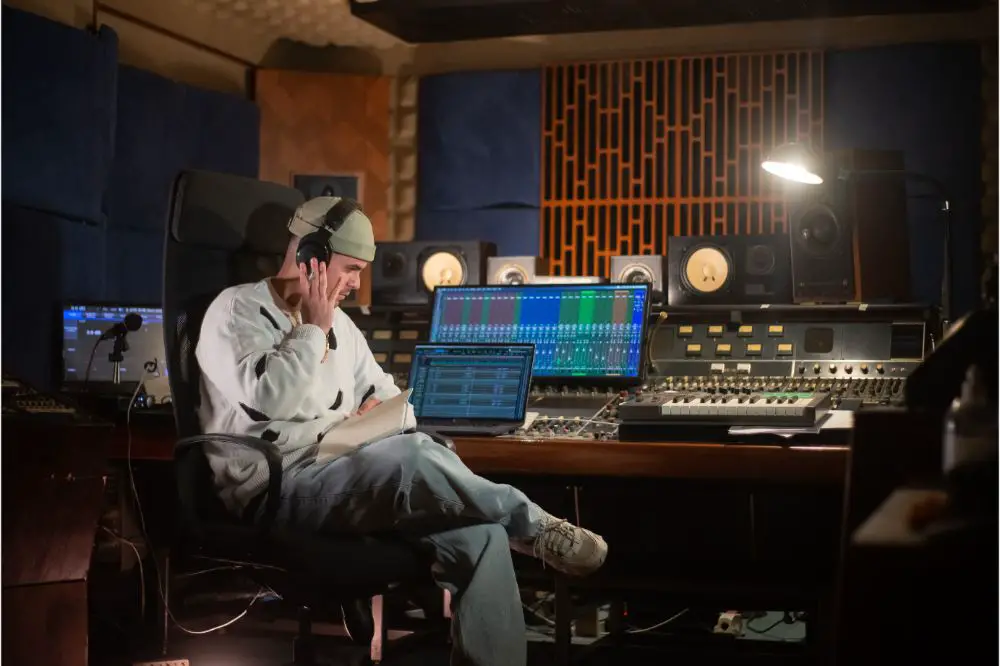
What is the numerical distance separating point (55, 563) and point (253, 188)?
1.02m

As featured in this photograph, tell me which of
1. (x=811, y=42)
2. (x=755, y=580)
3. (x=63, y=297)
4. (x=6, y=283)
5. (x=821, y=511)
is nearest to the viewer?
(x=755, y=580)

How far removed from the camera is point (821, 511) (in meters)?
3.59

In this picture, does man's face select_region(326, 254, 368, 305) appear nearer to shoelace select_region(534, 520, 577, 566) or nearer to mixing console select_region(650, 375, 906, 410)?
shoelace select_region(534, 520, 577, 566)

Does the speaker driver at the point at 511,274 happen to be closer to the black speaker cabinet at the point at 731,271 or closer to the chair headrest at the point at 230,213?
the black speaker cabinet at the point at 731,271

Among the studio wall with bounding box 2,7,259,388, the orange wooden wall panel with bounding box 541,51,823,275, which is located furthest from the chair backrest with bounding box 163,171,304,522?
the orange wooden wall panel with bounding box 541,51,823,275

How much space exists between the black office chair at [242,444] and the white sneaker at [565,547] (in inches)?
10.2

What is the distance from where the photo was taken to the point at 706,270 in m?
4.06

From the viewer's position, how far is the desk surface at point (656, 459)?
2564 millimetres

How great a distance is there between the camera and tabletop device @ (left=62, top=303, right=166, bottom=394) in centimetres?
439

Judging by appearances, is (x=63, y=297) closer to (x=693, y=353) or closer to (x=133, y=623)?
(x=133, y=623)

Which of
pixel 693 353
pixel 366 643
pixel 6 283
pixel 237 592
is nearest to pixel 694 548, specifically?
pixel 693 353

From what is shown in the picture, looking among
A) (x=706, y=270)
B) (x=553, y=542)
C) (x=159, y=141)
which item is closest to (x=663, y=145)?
(x=706, y=270)

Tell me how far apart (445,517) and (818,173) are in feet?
5.51

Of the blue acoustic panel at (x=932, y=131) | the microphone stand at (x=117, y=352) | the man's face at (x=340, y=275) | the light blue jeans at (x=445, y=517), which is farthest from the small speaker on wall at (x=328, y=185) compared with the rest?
the light blue jeans at (x=445, y=517)
